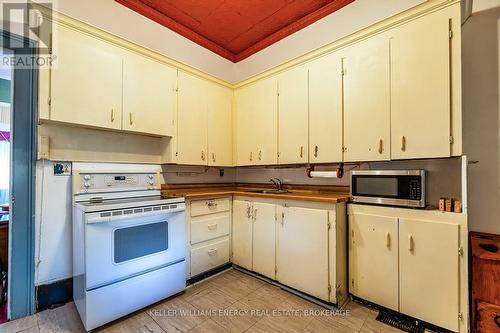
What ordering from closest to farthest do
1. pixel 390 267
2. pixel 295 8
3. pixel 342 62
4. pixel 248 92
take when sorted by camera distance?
1. pixel 390 267
2. pixel 342 62
3. pixel 295 8
4. pixel 248 92

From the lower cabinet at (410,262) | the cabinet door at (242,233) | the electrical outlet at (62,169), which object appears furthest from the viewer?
the cabinet door at (242,233)

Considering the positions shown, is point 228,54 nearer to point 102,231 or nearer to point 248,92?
point 248,92

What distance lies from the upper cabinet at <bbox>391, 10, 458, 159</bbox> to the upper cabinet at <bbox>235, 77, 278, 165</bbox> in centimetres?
122

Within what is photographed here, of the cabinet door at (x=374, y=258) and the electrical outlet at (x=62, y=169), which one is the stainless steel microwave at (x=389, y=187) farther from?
the electrical outlet at (x=62, y=169)

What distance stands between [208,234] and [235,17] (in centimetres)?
242

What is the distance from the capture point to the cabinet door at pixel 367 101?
73.9 inches

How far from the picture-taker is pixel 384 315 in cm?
181

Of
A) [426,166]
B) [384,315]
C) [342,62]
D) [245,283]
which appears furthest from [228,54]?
[384,315]

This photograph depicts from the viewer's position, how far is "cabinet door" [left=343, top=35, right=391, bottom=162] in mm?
1878

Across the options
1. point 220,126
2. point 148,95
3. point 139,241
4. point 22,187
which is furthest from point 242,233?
point 22,187

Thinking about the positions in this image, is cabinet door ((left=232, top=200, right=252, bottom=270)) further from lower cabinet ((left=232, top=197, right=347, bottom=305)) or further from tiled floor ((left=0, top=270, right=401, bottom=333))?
tiled floor ((left=0, top=270, right=401, bottom=333))

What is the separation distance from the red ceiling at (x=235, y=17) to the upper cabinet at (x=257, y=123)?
0.59m

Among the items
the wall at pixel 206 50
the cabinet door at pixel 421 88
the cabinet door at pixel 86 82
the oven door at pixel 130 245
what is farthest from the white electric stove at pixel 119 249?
the cabinet door at pixel 421 88

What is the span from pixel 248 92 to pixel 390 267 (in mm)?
2429
